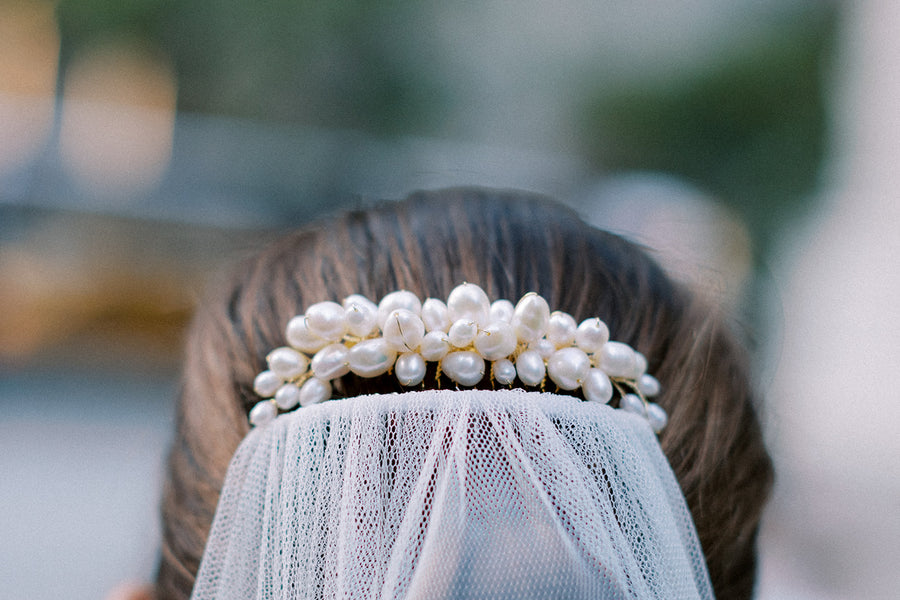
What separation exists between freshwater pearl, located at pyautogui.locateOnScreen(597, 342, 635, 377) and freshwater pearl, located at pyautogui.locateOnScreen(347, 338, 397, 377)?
17 centimetres

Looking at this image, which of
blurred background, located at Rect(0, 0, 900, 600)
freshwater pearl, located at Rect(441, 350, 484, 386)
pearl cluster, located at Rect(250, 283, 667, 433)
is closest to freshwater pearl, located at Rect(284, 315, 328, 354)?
pearl cluster, located at Rect(250, 283, 667, 433)

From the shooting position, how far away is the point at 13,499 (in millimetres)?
3033

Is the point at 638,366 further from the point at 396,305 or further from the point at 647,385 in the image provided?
the point at 396,305

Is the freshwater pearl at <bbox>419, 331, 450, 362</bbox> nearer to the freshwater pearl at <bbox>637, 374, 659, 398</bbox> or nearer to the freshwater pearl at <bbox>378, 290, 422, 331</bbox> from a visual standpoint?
the freshwater pearl at <bbox>378, 290, 422, 331</bbox>

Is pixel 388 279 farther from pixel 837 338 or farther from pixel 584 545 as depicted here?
pixel 837 338

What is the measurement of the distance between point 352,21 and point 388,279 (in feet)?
20.4

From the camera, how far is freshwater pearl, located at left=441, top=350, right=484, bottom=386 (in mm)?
599

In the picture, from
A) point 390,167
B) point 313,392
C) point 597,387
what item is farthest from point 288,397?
point 390,167

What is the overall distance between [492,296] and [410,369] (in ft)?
0.38

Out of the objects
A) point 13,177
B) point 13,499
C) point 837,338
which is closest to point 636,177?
point 837,338

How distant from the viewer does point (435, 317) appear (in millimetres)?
613

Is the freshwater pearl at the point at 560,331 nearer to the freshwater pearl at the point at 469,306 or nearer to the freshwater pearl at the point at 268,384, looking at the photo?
the freshwater pearl at the point at 469,306

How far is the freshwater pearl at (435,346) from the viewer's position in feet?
1.97

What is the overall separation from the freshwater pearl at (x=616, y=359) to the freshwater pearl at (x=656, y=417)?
5 cm
